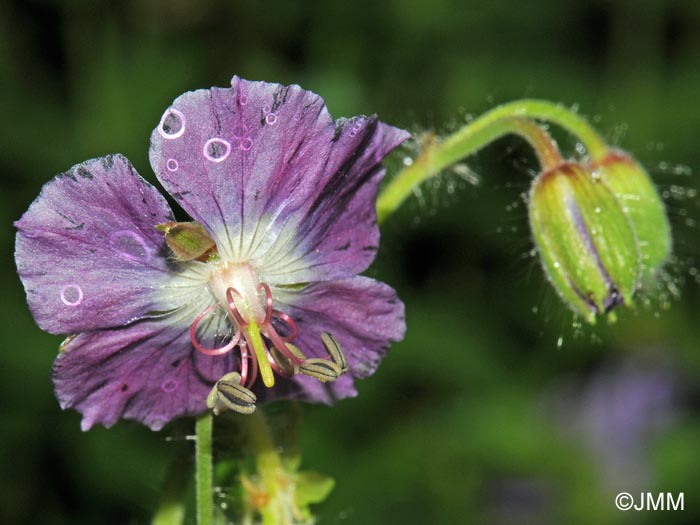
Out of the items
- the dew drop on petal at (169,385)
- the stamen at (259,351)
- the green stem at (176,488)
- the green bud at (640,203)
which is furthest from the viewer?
the green bud at (640,203)

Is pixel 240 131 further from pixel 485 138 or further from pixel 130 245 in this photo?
pixel 485 138

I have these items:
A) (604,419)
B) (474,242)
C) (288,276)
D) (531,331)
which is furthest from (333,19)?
(288,276)

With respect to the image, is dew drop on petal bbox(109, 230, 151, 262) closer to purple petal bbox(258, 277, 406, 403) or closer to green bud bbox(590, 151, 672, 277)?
purple petal bbox(258, 277, 406, 403)

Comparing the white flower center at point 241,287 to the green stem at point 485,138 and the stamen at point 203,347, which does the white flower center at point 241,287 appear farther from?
the green stem at point 485,138

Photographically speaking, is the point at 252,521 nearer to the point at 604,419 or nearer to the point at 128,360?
the point at 128,360

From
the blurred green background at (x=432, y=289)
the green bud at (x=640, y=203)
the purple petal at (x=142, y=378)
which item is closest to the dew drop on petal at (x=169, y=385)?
the purple petal at (x=142, y=378)

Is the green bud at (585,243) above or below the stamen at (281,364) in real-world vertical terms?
above

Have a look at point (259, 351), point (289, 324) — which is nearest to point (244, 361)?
point (259, 351)

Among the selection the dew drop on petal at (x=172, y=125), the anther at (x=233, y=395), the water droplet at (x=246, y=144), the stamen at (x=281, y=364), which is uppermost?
the water droplet at (x=246, y=144)
